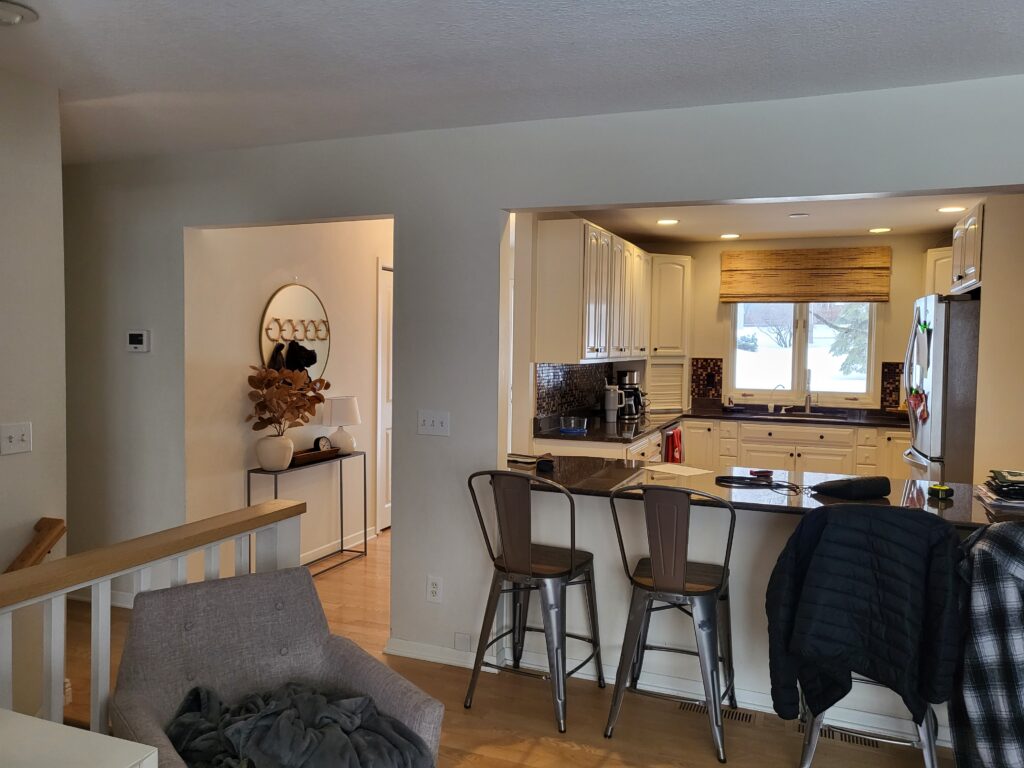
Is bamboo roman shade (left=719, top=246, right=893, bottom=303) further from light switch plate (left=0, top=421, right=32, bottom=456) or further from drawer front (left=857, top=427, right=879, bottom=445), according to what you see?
light switch plate (left=0, top=421, right=32, bottom=456)

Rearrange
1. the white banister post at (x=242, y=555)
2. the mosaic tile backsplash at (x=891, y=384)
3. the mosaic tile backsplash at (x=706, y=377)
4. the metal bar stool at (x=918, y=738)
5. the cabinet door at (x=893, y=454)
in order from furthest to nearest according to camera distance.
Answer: the mosaic tile backsplash at (x=706, y=377) < the mosaic tile backsplash at (x=891, y=384) < the cabinet door at (x=893, y=454) < the metal bar stool at (x=918, y=738) < the white banister post at (x=242, y=555)

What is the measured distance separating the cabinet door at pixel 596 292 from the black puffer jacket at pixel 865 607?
2423mm

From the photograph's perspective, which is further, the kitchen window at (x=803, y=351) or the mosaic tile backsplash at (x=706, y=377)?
the mosaic tile backsplash at (x=706, y=377)

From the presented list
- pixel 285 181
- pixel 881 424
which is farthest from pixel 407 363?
pixel 881 424

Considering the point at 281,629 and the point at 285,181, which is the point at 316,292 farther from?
the point at 281,629

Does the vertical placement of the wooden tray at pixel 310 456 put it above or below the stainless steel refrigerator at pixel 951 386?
below

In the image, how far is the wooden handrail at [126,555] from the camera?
5.50 feet

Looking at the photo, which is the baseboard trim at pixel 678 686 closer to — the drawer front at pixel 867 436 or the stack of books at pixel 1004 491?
the stack of books at pixel 1004 491

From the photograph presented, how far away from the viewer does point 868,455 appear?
6.07m

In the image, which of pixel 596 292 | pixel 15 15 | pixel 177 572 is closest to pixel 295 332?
pixel 596 292

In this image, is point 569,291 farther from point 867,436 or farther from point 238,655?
point 238,655

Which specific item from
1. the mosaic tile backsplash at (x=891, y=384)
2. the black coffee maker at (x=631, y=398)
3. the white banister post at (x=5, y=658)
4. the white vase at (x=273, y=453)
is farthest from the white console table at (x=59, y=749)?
the mosaic tile backsplash at (x=891, y=384)

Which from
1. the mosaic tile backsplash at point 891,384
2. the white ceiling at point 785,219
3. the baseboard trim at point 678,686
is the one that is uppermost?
the white ceiling at point 785,219

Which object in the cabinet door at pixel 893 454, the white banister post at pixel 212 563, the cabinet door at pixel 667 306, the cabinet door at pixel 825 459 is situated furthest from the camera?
the cabinet door at pixel 667 306
